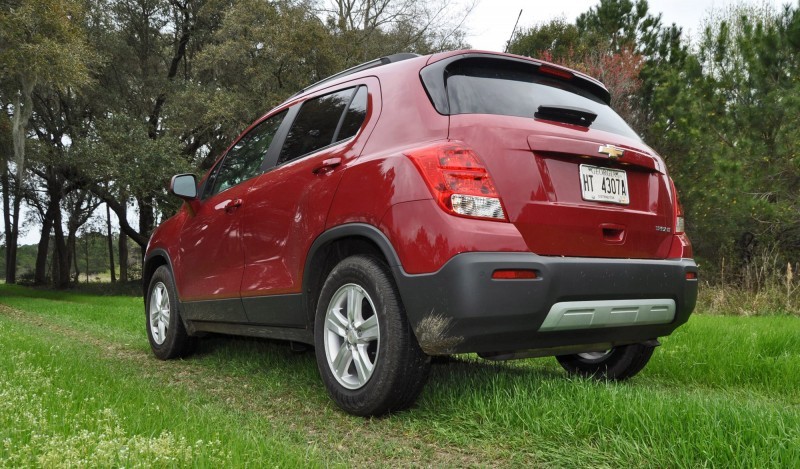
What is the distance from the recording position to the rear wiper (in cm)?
317

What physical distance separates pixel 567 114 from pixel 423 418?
1715mm

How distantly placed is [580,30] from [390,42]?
346 inches

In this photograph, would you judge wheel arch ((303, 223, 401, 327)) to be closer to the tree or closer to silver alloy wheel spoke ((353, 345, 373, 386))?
silver alloy wheel spoke ((353, 345, 373, 386))

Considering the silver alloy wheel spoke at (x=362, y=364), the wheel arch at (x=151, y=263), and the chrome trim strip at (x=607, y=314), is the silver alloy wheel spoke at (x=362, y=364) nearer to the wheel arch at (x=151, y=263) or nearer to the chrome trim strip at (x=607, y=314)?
the chrome trim strip at (x=607, y=314)

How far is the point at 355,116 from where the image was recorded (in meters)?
3.58

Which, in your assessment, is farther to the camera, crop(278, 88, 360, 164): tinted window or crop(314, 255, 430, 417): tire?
crop(278, 88, 360, 164): tinted window

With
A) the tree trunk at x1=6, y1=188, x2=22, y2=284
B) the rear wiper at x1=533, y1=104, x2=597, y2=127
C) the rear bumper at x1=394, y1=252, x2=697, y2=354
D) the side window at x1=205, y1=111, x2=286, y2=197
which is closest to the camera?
the rear bumper at x1=394, y1=252, x2=697, y2=354

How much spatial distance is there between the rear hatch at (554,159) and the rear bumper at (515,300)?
122 millimetres

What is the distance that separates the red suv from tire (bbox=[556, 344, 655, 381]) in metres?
0.01

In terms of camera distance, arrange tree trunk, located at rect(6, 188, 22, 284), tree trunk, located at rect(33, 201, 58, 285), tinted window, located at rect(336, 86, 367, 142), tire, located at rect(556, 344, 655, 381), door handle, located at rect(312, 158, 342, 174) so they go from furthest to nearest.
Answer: tree trunk, located at rect(6, 188, 22, 284) → tree trunk, located at rect(33, 201, 58, 285) → tire, located at rect(556, 344, 655, 381) → tinted window, located at rect(336, 86, 367, 142) → door handle, located at rect(312, 158, 342, 174)

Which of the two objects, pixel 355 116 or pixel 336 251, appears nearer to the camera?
pixel 336 251

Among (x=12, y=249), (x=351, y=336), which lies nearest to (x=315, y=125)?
(x=351, y=336)

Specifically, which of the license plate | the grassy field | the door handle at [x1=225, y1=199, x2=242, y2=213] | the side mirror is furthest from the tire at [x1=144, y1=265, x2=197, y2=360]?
the license plate

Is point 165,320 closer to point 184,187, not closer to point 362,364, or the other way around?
point 184,187
